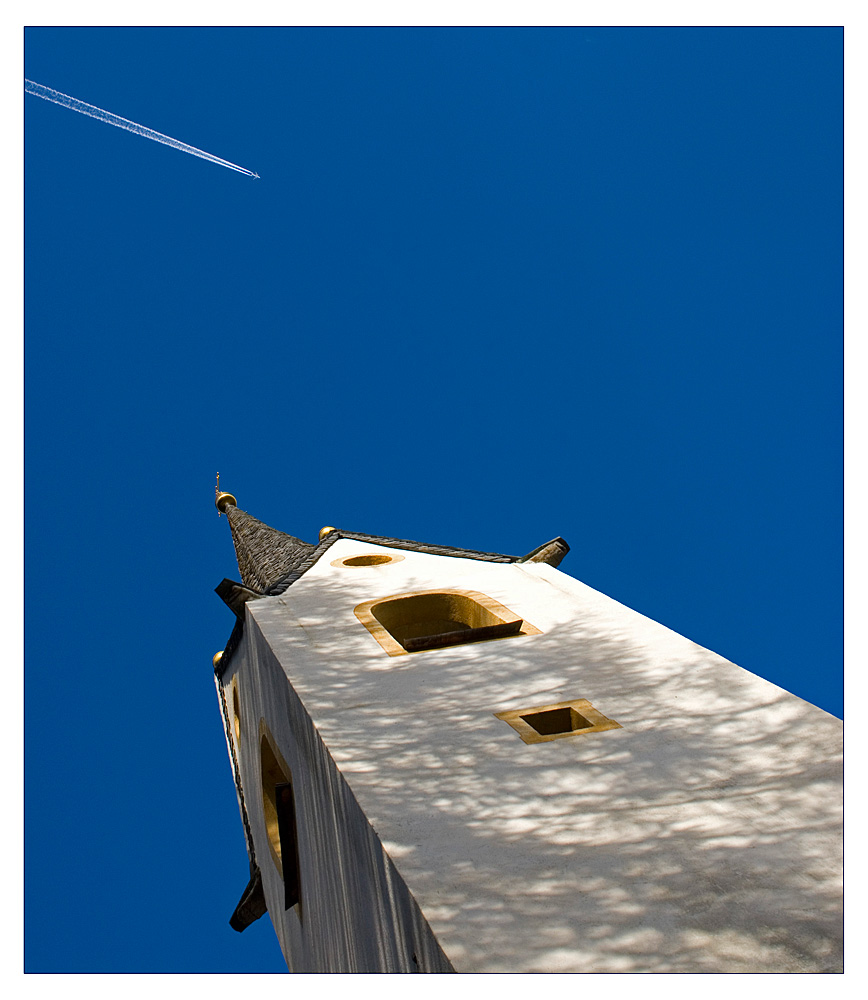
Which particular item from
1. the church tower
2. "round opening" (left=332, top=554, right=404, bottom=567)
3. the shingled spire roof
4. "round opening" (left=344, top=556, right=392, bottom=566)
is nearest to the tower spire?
the shingled spire roof

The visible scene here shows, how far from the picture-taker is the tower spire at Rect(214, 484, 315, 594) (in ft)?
52.9

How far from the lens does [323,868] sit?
823cm

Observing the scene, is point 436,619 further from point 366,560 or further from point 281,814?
point 281,814

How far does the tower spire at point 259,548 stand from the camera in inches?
634

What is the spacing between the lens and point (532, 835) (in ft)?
18.6

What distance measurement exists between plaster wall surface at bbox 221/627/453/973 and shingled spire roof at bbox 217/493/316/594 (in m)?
2.24

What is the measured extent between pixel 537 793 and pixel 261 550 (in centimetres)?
1388

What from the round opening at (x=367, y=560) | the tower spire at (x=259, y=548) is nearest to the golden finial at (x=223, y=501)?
the tower spire at (x=259, y=548)

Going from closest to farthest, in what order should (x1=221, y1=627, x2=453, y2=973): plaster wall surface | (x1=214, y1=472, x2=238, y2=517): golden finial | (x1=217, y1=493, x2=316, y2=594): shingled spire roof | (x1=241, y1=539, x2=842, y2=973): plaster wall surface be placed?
(x1=241, y1=539, x2=842, y2=973): plaster wall surface, (x1=221, y1=627, x2=453, y2=973): plaster wall surface, (x1=217, y1=493, x2=316, y2=594): shingled spire roof, (x1=214, y1=472, x2=238, y2=517): golden finial

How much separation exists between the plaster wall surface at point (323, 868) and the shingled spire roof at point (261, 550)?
2.24m

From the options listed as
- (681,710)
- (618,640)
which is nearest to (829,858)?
(681,710)

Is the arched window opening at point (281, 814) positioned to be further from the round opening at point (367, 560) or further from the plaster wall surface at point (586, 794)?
the round opening at point (367, 560)

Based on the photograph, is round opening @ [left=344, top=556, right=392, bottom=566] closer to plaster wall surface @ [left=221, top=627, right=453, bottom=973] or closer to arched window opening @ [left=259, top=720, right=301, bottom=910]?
plaster wall surface @ [left=221, top=627, right=453, bottom=973]

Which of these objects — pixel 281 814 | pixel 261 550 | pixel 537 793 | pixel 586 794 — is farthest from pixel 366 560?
pixel 586 794
